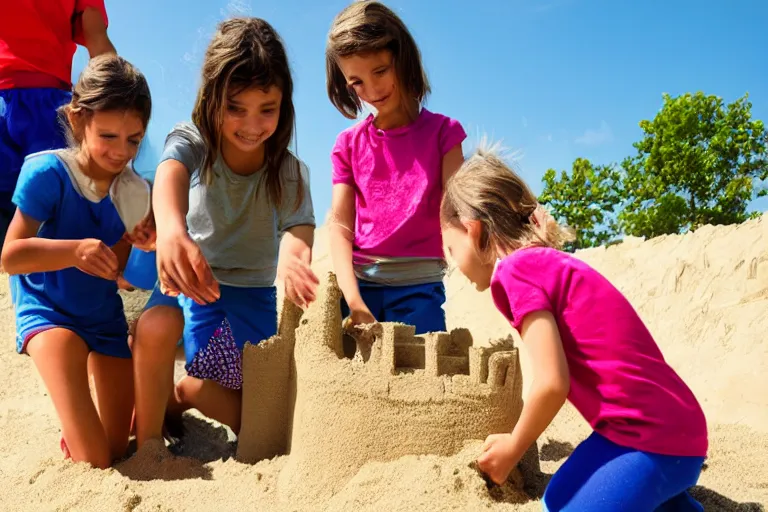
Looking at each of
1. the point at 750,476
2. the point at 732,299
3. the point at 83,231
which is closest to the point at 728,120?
the point at 732,299

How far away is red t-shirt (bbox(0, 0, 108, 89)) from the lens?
11.2ft

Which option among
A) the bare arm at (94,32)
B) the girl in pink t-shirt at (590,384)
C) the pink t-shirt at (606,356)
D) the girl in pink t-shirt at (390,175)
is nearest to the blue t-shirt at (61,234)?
the bare arm at (94,32)

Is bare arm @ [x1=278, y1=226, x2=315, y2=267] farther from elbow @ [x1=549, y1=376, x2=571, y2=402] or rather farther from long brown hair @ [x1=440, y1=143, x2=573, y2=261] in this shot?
elbow @ [x1=549, y1=376, x2=571, y2=402]

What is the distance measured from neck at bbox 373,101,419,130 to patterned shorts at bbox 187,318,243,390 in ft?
3.74

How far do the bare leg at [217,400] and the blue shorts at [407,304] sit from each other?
2.30ft

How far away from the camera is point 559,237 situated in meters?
2.20

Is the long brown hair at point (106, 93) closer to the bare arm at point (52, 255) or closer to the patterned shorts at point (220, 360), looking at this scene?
the bare arm at point (52, 255)

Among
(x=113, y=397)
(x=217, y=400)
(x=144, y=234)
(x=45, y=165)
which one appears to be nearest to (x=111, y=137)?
(x=45, y=165)

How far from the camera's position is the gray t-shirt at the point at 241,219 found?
3.08 meters

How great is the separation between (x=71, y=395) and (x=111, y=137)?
3.58ft

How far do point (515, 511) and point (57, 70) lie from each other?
3.02 meters

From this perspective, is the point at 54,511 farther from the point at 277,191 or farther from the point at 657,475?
the point at 657,475

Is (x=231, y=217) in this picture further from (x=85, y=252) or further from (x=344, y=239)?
(x=85, y=252)

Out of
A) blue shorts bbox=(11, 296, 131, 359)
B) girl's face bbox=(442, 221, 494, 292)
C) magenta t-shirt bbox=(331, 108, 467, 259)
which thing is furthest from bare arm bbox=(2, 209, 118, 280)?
girl's face bbox=(442, 221, 494, 292)
